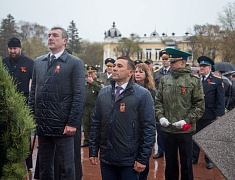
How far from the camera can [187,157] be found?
492 cm

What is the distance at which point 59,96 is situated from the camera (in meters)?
4.17

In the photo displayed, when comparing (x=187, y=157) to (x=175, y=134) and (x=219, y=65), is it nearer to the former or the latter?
(x=175, y=134)

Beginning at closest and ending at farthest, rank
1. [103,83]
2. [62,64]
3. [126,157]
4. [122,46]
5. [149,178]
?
[126,157] < [62,64] < [149,178] < [103,83] < [122,46]

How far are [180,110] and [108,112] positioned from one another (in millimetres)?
1549

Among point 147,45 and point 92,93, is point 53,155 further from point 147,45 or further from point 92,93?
point 147,45

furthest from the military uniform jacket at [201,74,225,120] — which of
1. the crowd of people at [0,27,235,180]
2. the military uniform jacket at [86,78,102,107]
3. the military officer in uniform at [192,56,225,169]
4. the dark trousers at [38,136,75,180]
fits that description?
the dark trousers at [38,136,75,180]

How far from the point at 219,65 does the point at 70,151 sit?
40.2 ft

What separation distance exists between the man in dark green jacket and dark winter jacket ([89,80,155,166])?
120cm

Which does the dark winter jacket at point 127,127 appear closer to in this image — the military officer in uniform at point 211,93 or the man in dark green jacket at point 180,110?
the man in dark green jacket at point 180,110

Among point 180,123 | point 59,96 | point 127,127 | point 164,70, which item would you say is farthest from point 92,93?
point 127,127

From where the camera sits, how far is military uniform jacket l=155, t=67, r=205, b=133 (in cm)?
485

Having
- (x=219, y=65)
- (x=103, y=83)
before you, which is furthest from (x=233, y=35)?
(x=103, y=83)

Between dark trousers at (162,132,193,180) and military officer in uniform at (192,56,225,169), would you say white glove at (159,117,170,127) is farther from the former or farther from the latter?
military officer in uniform at (192,56,225,169)

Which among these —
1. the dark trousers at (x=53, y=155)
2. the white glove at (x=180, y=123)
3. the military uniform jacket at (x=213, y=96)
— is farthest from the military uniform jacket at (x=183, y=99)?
the military uniform jacket at (x=213, y=96)
